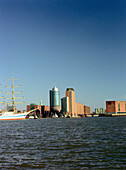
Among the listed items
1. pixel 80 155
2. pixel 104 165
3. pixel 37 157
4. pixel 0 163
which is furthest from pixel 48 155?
pixel 104 165

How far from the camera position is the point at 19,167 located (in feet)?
65.0

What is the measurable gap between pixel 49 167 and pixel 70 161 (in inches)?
109

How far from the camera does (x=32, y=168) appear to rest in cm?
1925

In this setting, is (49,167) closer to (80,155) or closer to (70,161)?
(70,161)

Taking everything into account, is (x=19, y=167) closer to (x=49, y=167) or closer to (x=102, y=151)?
(x=49, y=167)

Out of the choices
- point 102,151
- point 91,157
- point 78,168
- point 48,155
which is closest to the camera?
point 78,168

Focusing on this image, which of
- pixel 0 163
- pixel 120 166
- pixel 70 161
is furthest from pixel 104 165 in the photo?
pixel 0 163

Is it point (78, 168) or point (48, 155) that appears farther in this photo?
point (48, 155)

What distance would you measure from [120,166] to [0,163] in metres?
10.3

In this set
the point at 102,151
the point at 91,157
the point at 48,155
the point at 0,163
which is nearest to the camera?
the point at 0,163

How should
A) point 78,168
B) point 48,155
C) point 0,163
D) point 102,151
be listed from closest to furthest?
point 78,168 → point 0,163 → point 48,155 → point 102,151

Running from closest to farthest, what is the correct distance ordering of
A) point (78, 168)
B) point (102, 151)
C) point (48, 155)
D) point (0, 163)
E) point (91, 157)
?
point (78, 168)
point (0, 163)
point (91, 157)
point (48, 155)
point (102, 151)

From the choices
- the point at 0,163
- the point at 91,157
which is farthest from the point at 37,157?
the point at 91,157

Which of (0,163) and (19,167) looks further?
(0,163)
